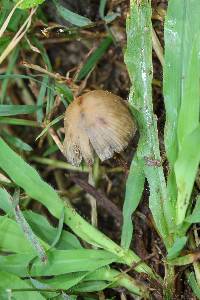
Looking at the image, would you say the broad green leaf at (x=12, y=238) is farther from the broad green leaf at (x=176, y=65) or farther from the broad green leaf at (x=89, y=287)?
the broad green leaf at (x=176, y=65)

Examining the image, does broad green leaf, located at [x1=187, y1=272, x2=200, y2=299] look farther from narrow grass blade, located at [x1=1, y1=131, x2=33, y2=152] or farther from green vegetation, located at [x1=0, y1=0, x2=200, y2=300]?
narrow grass blade, located at [x1=1, y1=131, x2=33, y2=152]

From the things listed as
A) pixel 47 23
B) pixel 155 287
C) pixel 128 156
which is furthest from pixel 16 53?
pixel 155 287

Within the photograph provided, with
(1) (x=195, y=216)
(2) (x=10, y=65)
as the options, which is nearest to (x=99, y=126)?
(1) (x=195, y=216)

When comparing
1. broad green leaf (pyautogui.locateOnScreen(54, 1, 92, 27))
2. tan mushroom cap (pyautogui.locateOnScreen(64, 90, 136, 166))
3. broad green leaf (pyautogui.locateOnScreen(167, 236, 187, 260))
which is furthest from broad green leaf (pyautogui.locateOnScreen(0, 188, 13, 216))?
broad green leaf (pyautogui.locateOnScreen(54, 1, 92, 27))

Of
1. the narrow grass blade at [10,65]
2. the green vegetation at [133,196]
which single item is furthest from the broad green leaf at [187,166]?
the narrow grass blade at [10,65]

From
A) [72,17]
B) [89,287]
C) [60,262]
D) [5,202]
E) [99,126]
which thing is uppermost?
[72,17]

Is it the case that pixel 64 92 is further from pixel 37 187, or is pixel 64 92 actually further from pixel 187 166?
pixel 187 166
